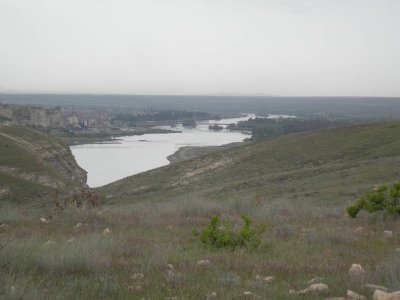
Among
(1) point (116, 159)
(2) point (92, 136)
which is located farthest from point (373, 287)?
(2) point (92, 136)

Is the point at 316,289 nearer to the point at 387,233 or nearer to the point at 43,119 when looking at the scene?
the point at 387,233

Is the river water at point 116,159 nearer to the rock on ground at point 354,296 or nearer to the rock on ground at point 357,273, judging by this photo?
the rock on ground at point 357,273

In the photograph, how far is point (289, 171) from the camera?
2600cm

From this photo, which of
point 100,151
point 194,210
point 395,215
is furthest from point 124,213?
point 100,151

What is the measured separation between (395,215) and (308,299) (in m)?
5.46

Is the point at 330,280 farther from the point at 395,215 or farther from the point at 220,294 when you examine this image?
the point at 395,215

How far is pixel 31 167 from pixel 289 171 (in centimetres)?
2723

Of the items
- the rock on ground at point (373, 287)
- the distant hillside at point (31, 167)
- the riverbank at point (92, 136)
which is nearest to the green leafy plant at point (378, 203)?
the rock on ground at point (373, 287)

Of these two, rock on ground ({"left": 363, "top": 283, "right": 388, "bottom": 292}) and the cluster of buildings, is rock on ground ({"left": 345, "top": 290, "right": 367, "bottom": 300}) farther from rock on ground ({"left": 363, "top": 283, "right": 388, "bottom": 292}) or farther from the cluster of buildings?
the cluster of buildings

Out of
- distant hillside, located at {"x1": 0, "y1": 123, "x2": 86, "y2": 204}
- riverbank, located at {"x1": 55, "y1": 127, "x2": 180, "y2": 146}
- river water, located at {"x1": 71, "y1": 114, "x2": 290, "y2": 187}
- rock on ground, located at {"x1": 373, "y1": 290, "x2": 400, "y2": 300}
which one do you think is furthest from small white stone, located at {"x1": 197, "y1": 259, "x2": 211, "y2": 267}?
riverbank, located at {"x1": 55, "y1": 127, "x2": 180, "y2": 146}

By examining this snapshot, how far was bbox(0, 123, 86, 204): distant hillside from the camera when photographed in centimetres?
3633

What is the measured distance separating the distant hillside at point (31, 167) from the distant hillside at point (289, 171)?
213 inches

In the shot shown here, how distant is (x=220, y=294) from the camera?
4234mm

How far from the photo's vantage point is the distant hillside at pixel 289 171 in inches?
728
